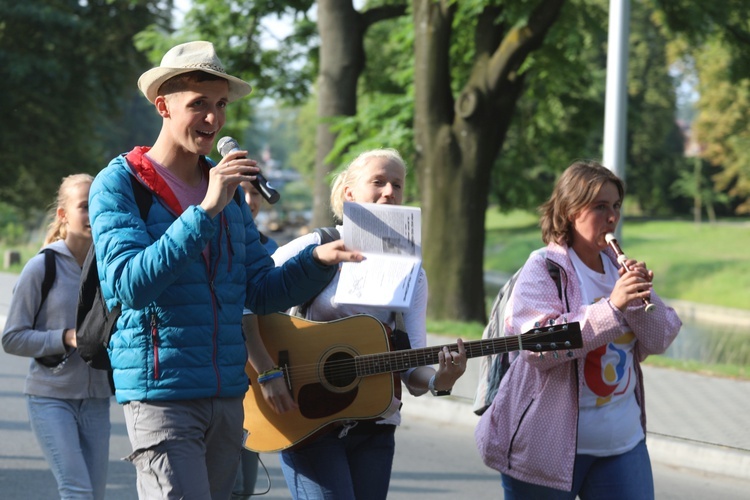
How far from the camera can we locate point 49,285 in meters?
4.98

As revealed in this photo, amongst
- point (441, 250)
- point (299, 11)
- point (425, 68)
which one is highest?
point (299, 11)

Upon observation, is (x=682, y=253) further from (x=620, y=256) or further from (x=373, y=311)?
(x=373, y=311)

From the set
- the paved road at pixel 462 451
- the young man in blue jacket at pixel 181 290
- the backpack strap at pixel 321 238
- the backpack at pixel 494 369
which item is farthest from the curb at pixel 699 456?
the young man in blue jacket at pixel 181 290

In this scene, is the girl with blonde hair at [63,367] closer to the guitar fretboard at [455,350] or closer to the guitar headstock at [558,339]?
the guitar fretboard at [455,350]

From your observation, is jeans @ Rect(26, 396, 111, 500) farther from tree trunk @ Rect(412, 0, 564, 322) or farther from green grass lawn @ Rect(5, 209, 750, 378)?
green grass lawn @ Rect(5, 209, 750, 378)

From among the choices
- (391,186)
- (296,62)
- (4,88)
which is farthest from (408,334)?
(4,88)

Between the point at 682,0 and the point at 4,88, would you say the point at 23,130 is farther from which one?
the point at 682,0

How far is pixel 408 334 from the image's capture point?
4.05 metres

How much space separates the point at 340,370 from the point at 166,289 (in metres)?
0.98

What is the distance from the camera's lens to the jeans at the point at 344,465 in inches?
150

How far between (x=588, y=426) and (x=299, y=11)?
17.1m

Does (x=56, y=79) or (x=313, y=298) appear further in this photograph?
(x=56, y=79)

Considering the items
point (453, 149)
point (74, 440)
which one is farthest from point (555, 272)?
point (453, 149)

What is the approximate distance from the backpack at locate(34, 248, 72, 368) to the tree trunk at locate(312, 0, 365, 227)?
37.9 feet
